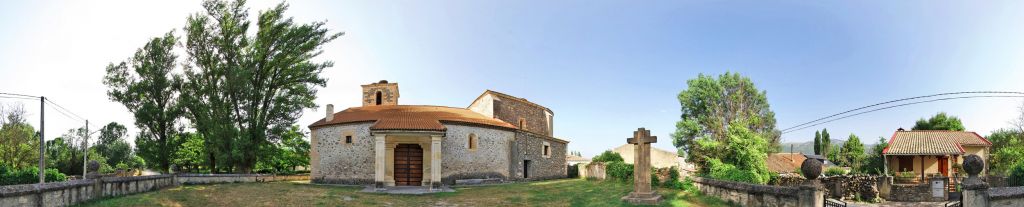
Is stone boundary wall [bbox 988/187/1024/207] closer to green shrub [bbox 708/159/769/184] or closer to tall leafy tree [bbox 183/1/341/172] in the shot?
green shrub [bbox 708/159/769/184]

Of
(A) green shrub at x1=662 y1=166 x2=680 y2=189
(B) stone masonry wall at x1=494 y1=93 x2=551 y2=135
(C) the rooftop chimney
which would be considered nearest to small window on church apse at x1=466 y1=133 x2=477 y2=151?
(B) stone masonry wall at x1=494 y1=93 x2=551 y2=135

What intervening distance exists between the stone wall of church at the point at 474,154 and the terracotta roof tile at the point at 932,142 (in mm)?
26995

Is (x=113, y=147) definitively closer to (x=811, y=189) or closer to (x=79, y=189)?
(x=79, y=189)

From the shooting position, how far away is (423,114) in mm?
31328

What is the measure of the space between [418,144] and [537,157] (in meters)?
10.7

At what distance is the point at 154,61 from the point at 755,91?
42.2 m

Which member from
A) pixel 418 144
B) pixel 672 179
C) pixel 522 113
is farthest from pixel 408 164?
pixel 672 179

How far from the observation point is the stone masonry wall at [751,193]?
42.2ft

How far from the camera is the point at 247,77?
106 feet

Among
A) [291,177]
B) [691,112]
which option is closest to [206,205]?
[291,177]

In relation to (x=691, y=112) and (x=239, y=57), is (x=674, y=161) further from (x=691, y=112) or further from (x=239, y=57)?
(x=239, y=57)

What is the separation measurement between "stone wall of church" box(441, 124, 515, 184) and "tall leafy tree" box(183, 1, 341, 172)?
10.1 metres

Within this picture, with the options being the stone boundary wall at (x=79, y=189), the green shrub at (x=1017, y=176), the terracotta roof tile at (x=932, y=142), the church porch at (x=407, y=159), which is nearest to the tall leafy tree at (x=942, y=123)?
the terracotta roof tile at (x=932, y=142)

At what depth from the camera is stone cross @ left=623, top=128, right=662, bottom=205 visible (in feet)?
57.9
